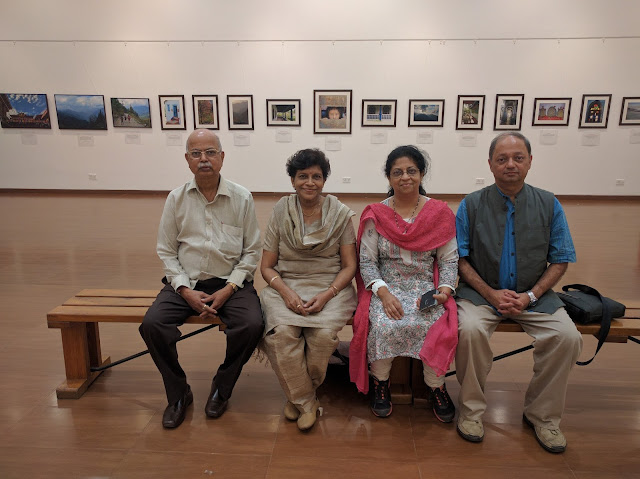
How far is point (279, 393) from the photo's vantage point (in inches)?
114

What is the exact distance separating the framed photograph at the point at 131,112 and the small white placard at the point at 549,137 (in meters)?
9.18

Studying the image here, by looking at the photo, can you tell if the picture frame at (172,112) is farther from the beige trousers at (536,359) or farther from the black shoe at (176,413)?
the beige trousers at (536,359)

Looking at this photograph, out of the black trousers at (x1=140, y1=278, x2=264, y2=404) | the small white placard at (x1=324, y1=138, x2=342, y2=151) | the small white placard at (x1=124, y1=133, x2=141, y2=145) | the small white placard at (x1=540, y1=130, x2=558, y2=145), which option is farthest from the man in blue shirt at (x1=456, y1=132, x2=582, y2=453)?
the small white placard at (x1=124, y1=133, x2=141, y2=145)

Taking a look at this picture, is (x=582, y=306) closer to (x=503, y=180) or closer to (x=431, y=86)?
(x=503, y=180)

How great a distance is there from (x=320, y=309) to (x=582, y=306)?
58.7 inches

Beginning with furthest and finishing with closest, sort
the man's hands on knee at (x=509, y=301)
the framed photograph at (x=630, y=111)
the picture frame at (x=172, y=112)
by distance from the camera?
the picture frame at (x=172, y=112)
the framed photograph at (x=630, y=111)
the man's hands on knee at (x=509, y=301)

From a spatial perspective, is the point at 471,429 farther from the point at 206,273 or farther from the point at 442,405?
the point at 206,273

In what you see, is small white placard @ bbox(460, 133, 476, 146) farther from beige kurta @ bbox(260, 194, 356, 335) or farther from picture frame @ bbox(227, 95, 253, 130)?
beige kurta @ bbox(260, 194, 356, 335)

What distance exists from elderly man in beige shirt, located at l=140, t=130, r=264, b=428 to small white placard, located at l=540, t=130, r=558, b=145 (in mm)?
9485

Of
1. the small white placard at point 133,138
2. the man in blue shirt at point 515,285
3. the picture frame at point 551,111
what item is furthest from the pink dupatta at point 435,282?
the small white placard at point 133,138

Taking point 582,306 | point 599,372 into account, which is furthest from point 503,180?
point 599,372

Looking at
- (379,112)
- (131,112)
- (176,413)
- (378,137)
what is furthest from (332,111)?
(176,413)

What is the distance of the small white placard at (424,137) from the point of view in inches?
412

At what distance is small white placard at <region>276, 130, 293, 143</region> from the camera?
10.7 m
